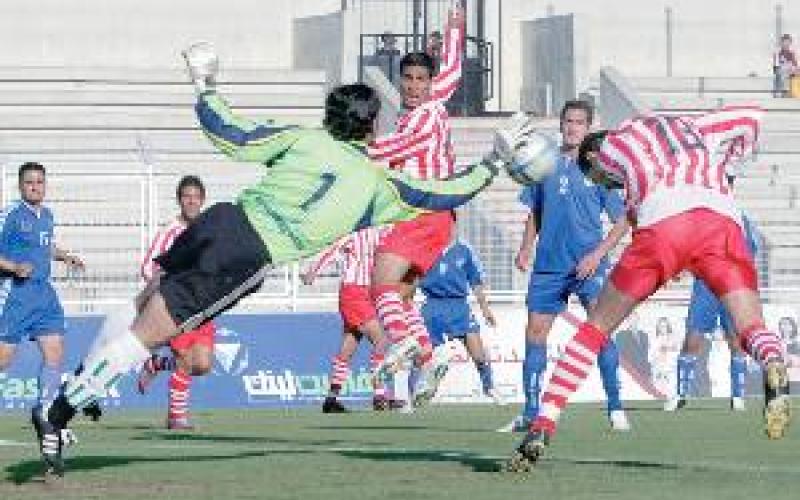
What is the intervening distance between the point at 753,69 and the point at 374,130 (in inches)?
1363

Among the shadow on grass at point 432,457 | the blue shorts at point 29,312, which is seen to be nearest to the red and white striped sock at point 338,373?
the blue shorts at point 29,312

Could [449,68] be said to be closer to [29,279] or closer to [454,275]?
[29,279]

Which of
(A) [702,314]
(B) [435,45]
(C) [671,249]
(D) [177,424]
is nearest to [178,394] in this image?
(D) [177,424]

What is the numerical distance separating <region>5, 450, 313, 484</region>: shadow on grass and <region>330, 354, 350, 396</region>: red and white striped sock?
10.3 metres

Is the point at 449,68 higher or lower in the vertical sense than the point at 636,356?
higher

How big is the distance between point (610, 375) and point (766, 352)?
6.65 meters

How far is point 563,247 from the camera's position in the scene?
62.0 ft

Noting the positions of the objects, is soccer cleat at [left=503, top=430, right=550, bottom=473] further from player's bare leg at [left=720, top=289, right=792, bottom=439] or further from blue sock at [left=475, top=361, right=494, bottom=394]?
blue sock at [left=475, top=361, right=494, bottom=394]

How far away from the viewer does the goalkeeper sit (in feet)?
41.9

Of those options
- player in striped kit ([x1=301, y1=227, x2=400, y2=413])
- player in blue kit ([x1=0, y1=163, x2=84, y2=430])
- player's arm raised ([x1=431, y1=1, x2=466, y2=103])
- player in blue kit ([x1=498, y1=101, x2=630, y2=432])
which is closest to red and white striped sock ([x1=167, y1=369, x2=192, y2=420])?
player in blue kit ([x1=0, y1=163, x2=84, y2=430])

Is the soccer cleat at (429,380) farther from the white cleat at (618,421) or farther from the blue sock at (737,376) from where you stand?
the blue sock at (737,376)

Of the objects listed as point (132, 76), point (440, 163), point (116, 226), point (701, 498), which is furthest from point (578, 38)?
point (701, 498)

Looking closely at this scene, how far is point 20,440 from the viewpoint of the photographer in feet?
57.0

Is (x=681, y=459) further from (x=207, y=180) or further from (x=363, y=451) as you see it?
(x=207, y=180)
